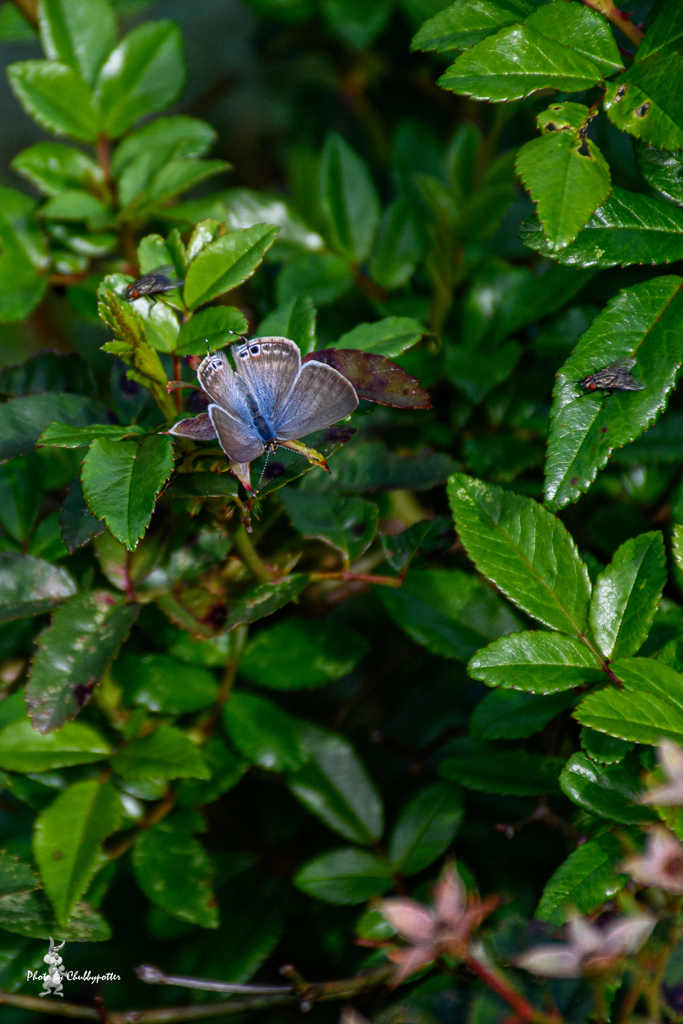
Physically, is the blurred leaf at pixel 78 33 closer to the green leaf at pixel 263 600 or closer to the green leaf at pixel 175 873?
the green leaf at pixel 263 600

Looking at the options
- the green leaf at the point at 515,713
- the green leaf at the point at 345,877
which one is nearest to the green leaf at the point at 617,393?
the green leaf at the point at 515,713

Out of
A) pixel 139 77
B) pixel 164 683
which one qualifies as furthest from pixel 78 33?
pixel 164 683

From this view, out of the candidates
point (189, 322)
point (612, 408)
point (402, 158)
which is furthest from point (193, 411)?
point (402, 158)

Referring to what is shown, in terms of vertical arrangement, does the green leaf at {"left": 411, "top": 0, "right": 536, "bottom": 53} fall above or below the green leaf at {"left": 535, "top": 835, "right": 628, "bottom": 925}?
above

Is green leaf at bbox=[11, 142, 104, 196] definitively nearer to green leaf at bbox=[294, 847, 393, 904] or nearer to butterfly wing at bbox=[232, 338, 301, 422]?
butterfly wing at bbox=[232, 338, 301, 422]

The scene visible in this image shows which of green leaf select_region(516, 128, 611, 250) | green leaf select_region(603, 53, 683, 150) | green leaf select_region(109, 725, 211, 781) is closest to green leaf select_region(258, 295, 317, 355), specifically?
green leaf select_region(516, 128, 611, 250)
